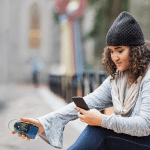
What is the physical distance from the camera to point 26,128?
6.00 ft

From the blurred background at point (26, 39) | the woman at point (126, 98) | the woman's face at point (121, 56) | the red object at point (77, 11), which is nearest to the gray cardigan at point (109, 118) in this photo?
the woman at point (126, 98)

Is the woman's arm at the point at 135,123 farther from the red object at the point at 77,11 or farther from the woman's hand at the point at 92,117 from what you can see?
the red object at the point at 77,11

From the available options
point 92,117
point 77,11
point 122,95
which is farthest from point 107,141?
point 77,11

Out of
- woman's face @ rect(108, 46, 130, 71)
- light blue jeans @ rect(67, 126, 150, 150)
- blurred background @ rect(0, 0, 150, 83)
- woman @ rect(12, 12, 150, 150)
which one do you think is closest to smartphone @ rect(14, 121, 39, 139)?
woman @ rect(12, 12, 150, 150)

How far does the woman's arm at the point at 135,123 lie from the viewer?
1480 mm

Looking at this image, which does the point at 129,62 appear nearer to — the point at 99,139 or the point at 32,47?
the point at 99,139

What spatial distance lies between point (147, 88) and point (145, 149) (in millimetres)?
373

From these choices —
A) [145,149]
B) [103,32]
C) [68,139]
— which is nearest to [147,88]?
[145,149]

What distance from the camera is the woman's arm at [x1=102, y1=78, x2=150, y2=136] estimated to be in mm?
1480

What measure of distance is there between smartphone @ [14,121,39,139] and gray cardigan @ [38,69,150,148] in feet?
0.24

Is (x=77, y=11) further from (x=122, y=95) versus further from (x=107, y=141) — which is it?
(x=107, y=141)

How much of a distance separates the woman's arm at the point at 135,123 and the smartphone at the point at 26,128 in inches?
21.8

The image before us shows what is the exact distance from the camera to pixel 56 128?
1903 mm

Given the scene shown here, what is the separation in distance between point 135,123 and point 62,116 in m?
0.63
